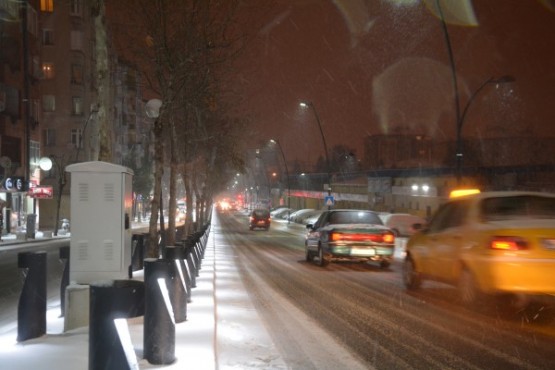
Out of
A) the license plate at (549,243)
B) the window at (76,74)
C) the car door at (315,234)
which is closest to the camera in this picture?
the license plate at (549,243)

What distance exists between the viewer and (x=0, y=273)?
19234 mm

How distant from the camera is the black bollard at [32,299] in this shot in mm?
7277

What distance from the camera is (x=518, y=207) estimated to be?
1130cm

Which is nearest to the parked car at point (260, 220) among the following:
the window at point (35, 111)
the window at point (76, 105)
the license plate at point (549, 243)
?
the window at point (35, 111)

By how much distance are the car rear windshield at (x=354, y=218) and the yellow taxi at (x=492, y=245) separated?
7.04 meters

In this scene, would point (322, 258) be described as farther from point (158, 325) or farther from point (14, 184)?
point (14, 184)

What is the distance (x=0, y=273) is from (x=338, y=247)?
9.48 meters

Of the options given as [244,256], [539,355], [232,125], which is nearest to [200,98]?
[244,256]

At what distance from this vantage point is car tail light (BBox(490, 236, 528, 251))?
388 inches

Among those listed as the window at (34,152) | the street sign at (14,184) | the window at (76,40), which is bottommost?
the street sign at (14,184)

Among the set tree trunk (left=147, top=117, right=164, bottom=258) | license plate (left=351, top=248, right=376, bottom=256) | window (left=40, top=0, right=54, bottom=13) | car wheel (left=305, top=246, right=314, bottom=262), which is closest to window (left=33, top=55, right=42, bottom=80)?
window (left=40, top=0, right=54, bottom=13)

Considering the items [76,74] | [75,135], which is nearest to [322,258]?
[75,135]

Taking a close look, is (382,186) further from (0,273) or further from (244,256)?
(0,273)

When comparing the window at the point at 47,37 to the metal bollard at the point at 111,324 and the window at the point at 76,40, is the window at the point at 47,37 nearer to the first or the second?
the window at the point at 76,40
